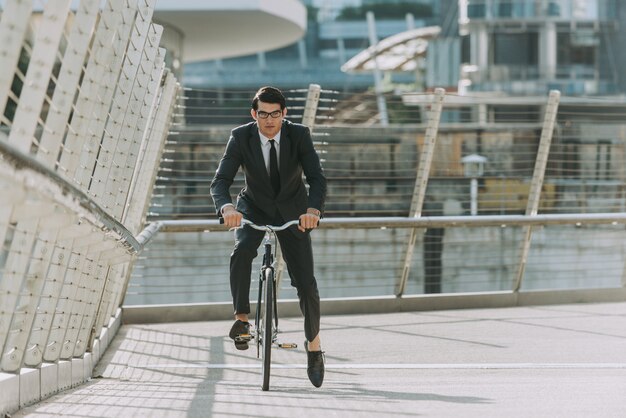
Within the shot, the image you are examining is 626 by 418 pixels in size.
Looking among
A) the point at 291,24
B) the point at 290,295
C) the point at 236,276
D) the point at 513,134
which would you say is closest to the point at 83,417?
the point at 236,276

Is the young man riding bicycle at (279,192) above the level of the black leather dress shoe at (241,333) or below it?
above

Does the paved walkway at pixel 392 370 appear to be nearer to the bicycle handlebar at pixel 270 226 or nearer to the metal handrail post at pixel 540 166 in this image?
the metal handrail post at pixel 540 166

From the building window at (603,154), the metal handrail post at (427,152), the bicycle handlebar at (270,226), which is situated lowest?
the bicycle handlebar at (270,226)

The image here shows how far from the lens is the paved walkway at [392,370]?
634cm

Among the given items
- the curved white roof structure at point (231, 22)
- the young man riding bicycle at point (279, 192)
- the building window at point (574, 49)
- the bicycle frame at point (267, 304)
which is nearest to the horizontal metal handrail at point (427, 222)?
the young man riding bicycle at point (279, 192)

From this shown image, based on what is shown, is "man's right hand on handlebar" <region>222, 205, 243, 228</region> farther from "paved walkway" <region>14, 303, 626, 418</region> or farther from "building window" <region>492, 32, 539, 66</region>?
"building window" <region>492, 32, 539, 66</region>

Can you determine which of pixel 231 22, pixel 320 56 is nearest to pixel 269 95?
pixel 231 22

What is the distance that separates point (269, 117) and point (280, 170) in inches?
14.3

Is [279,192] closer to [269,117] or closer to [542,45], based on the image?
[269,117]

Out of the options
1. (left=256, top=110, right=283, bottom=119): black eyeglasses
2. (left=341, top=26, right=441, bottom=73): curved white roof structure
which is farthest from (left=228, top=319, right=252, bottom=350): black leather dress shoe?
(left=341, top=26, right=441, bottom=73): curved white roof structure

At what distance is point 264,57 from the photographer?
100 metres

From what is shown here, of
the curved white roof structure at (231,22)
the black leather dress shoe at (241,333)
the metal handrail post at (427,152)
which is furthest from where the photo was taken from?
the curved white roof structure at (231,22)

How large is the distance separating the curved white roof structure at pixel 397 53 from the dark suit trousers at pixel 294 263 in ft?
214

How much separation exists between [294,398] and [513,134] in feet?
104
